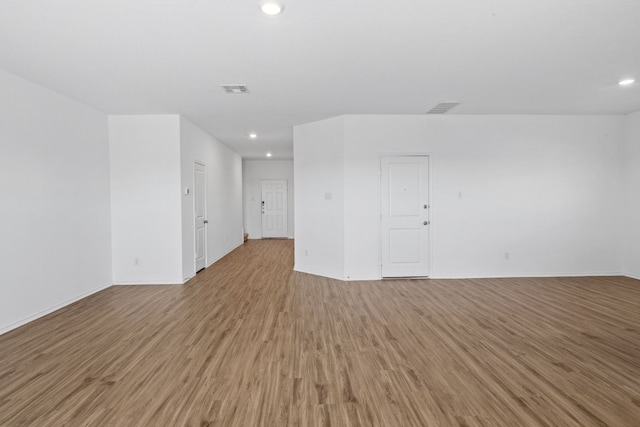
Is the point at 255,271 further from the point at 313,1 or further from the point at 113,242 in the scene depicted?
the point at 313,1

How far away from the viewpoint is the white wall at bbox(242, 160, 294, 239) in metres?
11.7

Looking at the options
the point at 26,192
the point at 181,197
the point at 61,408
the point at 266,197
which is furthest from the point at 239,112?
the point at 266,197

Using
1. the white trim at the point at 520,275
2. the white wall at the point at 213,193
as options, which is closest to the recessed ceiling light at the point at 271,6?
the white wall at the point at 213,193

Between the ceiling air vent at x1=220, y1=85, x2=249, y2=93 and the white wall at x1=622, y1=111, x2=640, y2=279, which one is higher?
the ceiling air vent at x1=220, y1=85, x2=249, y2=93

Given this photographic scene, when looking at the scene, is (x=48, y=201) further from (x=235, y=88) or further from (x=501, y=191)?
(x=501, y=191)

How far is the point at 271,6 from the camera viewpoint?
2.32 m

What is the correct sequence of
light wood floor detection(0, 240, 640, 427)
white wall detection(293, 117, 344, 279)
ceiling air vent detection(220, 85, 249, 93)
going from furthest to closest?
1. white wall detection(293, 117, 344, 279)
2. ceiling air vent detection(220, 85, 249, 93)
3. light wood floor detection(0, 240, 640, 427)

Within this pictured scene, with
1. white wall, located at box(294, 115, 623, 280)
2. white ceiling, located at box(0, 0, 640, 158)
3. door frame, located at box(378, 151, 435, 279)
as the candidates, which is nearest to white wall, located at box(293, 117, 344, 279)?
white wall, located at box(294, 115, 623, 280)

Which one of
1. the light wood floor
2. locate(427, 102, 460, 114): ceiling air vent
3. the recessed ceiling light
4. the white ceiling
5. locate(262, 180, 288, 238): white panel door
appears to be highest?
locate(427, 102, 460, 114): ceiling air vent

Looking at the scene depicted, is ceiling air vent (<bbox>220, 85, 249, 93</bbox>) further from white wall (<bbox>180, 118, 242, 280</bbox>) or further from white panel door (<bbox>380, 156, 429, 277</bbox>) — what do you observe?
white panel door (<bbox>380, 156, 429, 277</bbox>)

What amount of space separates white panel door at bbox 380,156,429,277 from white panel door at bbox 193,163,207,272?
11.5 feet

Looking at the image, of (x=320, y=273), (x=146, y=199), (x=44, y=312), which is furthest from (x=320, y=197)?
(x=44, y=312)

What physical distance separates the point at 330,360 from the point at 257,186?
9.51 m

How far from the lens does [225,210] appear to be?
27.0 feet
